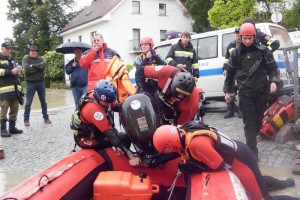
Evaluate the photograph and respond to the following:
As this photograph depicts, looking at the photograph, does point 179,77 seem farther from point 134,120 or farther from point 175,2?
point 175,2

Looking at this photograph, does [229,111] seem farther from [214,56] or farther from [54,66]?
[54,66]

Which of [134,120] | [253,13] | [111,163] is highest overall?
[253,13]

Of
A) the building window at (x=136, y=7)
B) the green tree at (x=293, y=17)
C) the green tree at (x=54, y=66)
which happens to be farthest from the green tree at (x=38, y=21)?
the green tree at (x=293, y=17)

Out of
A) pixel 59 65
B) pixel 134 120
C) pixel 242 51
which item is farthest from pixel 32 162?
pixel 59 65

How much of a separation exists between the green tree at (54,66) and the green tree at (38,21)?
7709 mm

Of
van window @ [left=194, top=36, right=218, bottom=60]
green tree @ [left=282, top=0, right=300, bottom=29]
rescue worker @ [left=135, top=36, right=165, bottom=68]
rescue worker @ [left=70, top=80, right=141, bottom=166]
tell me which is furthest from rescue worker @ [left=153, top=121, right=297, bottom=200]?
green tree @ [left=282, top=0, right=300, bottom=29]

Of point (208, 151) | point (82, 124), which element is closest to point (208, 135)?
point (208, 151)

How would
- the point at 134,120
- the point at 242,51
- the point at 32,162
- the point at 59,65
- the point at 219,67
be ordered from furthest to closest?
the point at 59,65
the point at 219,67
the point at 32,162
the point at 242,51
the point at 134,120

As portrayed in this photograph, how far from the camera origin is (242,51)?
17.5 feet

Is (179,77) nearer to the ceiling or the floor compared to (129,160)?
nearer to the ceiling

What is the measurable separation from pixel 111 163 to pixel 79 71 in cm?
425

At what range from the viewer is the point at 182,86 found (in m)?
3.87

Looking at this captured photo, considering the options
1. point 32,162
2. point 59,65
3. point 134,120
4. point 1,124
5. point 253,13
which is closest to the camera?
point 134,120

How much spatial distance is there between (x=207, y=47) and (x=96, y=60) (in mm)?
3825
